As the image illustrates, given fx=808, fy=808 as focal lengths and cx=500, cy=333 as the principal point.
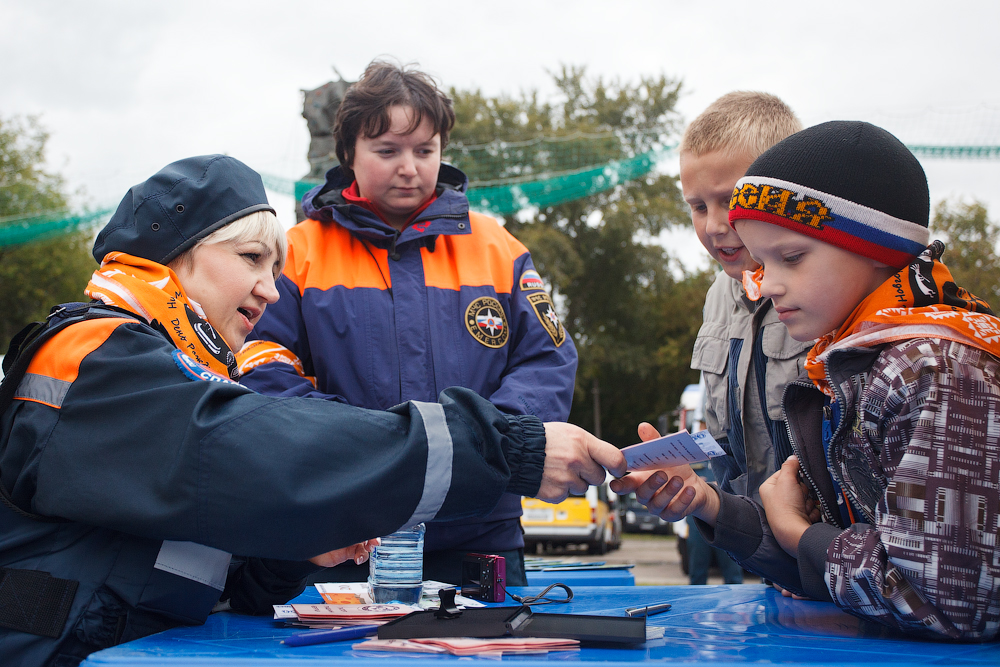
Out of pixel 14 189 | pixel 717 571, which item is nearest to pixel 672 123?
pixel 717 571

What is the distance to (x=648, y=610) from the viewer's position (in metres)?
1.74

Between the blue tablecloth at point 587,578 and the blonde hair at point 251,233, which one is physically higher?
the blonde hair at point 251,233

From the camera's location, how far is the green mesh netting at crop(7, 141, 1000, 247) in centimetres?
1031

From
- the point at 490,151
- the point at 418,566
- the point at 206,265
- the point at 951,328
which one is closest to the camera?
the point at 951,328

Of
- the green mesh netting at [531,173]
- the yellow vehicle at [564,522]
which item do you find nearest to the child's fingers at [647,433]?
the green mesh netting at [531,173]

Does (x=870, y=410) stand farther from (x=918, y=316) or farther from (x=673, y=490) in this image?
(x=673, y=490)

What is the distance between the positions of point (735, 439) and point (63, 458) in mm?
1797

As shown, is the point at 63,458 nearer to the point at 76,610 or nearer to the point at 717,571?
the point at 76,610

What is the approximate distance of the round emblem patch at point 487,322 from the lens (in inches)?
99.3

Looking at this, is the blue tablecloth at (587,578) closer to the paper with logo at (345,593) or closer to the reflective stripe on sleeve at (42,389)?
the paper with logo at (345,593)

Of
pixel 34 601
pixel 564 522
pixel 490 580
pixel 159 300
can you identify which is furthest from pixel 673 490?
pixel 564 522

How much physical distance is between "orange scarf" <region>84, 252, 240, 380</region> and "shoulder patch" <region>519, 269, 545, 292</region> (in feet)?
3.95

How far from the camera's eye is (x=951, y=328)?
1.43 m

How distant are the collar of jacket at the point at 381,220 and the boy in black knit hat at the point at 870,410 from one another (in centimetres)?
102
